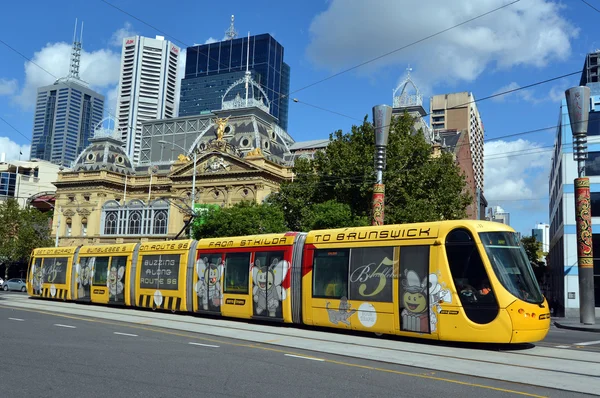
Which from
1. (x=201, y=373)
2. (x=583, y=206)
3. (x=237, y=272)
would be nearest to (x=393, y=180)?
(x=583, y=206)

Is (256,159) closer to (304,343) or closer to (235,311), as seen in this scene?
(235,311)

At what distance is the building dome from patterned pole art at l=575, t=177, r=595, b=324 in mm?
58097

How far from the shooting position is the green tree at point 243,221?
39.9 m

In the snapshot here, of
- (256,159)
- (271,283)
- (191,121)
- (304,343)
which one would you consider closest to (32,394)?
(304,343)

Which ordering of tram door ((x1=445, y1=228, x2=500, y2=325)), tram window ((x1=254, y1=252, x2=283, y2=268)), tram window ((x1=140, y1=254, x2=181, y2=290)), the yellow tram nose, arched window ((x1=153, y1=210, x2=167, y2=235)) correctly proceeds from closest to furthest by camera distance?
the yellow tram nose, tram door ((x1=445, y1=228, x2=500, y2=325)), tram window ((x1=254, y1=252, x2=283, y2=268)), tram window ((x1=140, y1=254, x2=181, y2=290)), arched window ((x1=153, y1=210, x2=167, y2=235))

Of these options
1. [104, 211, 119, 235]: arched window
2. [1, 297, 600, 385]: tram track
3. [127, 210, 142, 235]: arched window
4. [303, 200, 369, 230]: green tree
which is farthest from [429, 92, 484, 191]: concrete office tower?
[1, 297, 600, 385]: tram track

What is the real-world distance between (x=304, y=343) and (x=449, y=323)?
3.45 m

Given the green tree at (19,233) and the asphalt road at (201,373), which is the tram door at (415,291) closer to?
the asphalt road at (201,373)

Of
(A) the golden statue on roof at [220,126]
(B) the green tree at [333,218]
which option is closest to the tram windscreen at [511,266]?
(B) the green tree at [333,218]

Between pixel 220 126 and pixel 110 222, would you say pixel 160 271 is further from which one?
pixel 110 222

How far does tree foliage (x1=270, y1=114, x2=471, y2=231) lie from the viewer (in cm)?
3859

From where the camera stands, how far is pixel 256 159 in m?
59.8

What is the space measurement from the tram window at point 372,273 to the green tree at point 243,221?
79.7 ft

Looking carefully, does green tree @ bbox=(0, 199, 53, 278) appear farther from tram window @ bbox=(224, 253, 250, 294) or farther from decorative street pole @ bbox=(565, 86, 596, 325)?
decorative street pole @ bbox=(565, 86, 596, 325)
